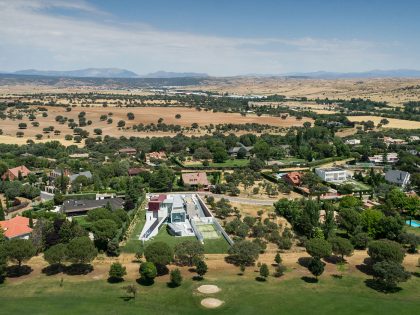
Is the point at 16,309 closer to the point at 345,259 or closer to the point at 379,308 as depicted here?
the point at 379,308

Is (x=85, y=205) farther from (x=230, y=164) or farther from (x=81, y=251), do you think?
(x=230, y=164)

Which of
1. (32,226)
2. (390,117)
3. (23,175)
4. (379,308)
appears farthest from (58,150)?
(390,117)

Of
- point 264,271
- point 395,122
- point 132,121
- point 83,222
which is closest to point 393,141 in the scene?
point 395,122

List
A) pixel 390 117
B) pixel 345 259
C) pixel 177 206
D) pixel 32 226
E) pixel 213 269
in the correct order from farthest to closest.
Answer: pixel 390 117 → pixel 177 206 → pixel 32 226 → pixel 345 259 → pixel 213 269

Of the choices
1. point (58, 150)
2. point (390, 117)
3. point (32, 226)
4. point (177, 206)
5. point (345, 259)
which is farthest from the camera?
point (390, 117)

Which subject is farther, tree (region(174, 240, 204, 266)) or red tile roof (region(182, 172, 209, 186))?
red tile roof (region(182, 172, 209, 186))

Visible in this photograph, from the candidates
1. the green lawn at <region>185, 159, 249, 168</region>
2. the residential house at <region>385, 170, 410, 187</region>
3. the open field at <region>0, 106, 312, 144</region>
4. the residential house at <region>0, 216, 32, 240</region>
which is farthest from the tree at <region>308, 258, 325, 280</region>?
the open field at <region>0, 106, 312, 144</region>

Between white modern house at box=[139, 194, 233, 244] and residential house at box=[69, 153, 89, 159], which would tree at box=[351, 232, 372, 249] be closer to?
white modern house at box=[139, 194, 233, 244]
